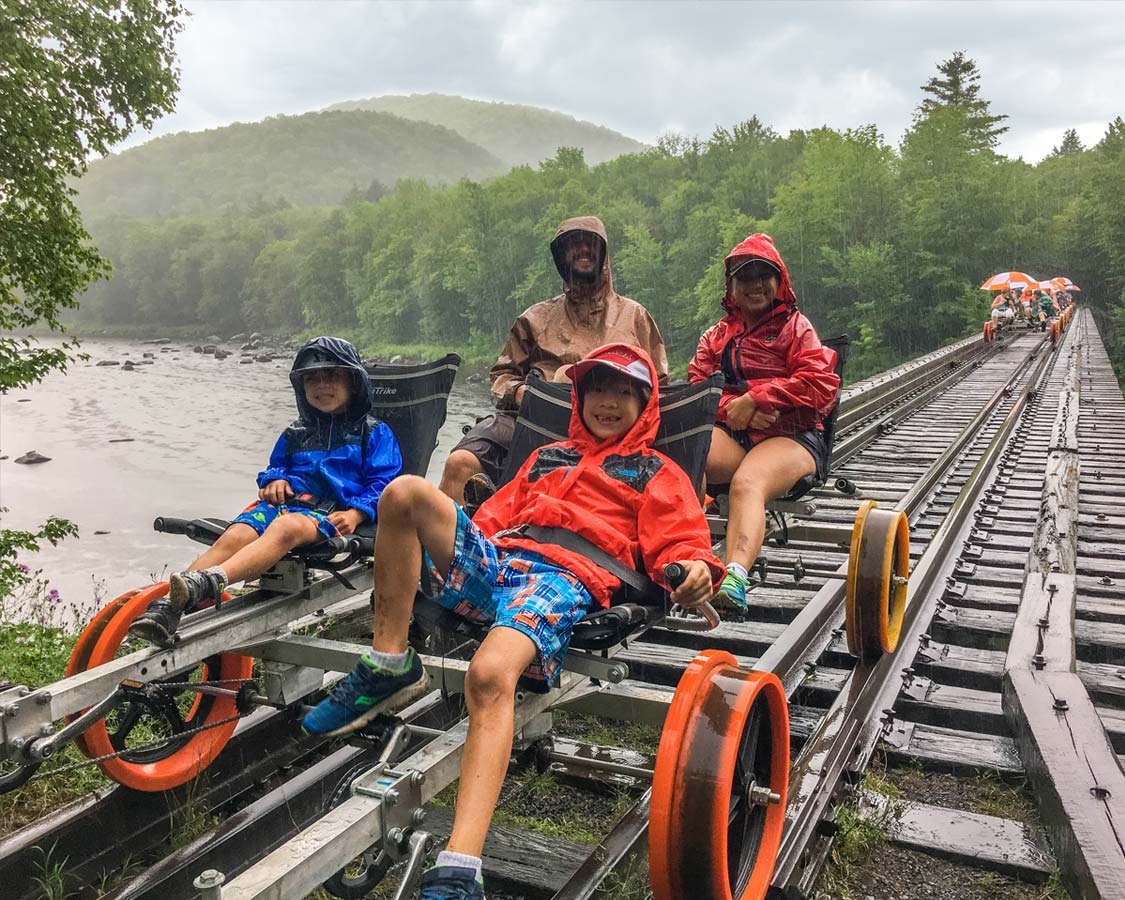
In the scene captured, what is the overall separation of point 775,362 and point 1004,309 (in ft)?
92.9

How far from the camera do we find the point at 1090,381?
57.2 feet

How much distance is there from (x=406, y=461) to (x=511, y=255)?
210 ft

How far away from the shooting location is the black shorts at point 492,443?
4391 millimetres

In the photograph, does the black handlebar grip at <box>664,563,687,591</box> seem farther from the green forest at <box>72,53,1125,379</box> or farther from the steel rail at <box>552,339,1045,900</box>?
the green forest at <box>72,53,1125,379</box>

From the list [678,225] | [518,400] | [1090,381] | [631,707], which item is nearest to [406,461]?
[518,400]

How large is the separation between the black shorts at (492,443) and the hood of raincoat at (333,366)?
30.3 inches

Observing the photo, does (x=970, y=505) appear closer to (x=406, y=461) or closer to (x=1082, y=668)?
(x=1082, y=668)

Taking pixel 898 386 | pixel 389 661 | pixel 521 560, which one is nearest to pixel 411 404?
pixel 521 560

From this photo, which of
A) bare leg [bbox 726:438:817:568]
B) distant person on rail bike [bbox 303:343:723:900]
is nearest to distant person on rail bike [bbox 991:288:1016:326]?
bare leg [bbox 726:438:817:568]

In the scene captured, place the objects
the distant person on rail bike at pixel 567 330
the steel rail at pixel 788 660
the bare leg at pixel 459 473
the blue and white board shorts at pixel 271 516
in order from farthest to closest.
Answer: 1. the distant person on rail bike at pixel 567 330
2. the bare leg at pixel 459 473
3. the blue and white board shorts at pixel 271 516
4. the steel rail at pixel 788 660

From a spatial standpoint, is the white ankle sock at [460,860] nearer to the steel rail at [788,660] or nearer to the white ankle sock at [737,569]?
the steel rail at [788,660]

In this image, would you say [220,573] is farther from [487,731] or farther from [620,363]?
[620,363]

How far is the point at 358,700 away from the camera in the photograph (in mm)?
2455

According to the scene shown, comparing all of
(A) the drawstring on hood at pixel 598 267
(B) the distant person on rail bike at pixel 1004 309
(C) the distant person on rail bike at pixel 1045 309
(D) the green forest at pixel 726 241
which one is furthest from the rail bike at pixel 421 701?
(D) the green forest at pixel 726 241
